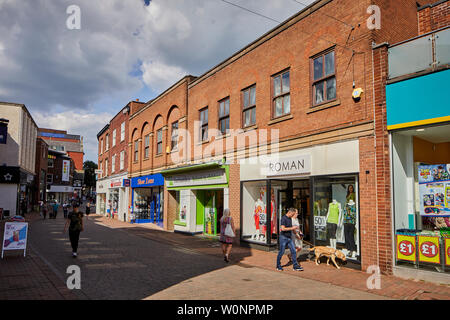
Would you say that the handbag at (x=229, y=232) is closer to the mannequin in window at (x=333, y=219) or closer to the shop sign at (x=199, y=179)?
the mannequin in window at (x=333, y=219)

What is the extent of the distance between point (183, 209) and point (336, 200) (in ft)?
34.4

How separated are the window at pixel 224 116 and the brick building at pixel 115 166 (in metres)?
14.6

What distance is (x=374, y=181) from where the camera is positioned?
884 centimetres

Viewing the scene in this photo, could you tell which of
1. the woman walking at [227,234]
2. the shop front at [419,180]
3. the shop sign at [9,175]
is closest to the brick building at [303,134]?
the shop front at [419,180]

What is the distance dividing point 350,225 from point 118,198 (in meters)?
26.1

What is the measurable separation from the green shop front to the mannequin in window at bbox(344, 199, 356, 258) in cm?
662

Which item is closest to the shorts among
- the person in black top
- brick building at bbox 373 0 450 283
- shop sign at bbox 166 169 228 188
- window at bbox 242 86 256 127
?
the person in black top

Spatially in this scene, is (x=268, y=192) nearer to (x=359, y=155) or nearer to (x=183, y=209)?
(x=359, y=155)

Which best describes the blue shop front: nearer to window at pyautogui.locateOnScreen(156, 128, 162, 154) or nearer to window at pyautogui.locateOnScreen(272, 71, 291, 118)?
window at pyautogui.locateOnScreen(156, 128, 162, 154)

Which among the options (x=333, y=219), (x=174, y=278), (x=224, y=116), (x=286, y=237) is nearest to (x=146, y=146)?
(x=224, y=116)

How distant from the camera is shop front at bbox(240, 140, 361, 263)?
9.74 metres

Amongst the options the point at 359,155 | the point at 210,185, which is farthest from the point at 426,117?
the point at 210,185

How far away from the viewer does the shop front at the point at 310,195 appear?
974cm
